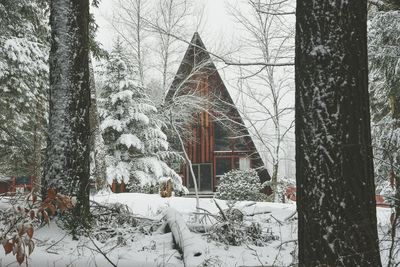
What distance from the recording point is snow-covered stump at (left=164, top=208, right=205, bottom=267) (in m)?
3.88

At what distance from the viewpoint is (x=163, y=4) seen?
77.4 ft

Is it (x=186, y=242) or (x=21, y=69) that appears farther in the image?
(x=21, y=69)

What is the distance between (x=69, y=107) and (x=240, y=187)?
1139cm

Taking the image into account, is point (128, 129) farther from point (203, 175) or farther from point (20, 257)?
point (20, 257)

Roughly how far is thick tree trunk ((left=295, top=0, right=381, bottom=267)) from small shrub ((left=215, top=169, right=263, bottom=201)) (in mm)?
12712

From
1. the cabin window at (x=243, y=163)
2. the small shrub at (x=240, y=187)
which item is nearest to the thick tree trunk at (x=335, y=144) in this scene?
the small shrub at (x=240, y=187)

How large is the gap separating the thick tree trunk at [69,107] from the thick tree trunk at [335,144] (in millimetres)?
3235

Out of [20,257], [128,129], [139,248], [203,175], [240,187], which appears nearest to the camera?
[20,257]

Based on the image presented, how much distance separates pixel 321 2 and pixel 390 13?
515 centimetres

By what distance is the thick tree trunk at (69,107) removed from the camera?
532 cm

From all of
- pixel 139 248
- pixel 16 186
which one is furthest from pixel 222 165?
pixel 139 248

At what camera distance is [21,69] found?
1095 cm

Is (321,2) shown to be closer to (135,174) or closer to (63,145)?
(63,145)

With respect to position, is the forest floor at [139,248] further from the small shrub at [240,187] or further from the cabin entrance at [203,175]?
the cabin entrance at [203,175]
